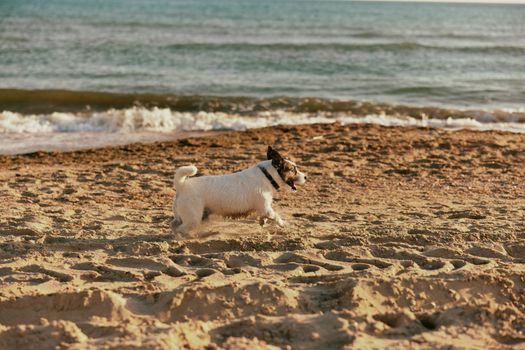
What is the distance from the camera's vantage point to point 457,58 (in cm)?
2845

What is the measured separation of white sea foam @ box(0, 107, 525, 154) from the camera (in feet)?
44.7

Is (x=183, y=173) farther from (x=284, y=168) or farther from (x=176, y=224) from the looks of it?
(x=284, y=168)

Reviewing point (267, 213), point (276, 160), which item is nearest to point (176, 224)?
point (267, 213)

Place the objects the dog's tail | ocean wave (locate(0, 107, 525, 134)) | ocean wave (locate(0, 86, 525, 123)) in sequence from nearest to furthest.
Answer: the dog's tail
ocean wave (locate(0, 107, 525, 134))
ocean wave (locate(0, 86, 525, 123))

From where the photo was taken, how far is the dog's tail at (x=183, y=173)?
6.66m

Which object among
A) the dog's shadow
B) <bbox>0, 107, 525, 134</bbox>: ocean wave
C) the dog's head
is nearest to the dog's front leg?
the dog's shadow

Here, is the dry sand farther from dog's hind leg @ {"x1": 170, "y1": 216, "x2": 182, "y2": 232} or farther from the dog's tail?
the dog's tail

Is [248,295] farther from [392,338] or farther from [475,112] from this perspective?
[475,112]

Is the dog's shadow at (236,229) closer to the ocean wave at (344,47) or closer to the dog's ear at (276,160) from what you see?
the dog's ear at (276,160)

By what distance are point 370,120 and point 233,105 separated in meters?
3.85

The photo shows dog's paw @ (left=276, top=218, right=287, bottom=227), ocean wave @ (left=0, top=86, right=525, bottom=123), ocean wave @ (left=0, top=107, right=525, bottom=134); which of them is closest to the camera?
dog's paw @ (left=276, top=218, right=287, bottom=227)

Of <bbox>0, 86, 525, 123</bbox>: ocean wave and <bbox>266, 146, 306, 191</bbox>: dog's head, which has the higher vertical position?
<bbox>266, 146, 306, 191</bbox>: dog's head

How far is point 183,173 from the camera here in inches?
265

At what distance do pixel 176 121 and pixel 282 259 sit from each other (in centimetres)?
939
